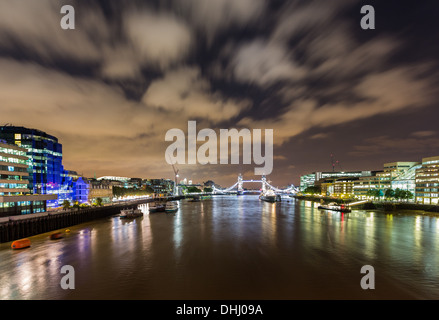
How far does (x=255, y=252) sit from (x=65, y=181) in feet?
356

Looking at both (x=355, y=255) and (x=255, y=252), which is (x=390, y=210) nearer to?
(x=355, y=255)

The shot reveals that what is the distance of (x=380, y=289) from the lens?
17.8 m

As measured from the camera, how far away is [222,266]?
22719mm

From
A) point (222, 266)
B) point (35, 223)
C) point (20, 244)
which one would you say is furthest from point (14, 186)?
point (222, 266)

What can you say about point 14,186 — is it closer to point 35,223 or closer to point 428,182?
point 35,223

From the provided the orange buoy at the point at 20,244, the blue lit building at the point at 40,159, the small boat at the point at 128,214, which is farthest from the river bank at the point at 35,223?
the blue lit building at the point at 40,159

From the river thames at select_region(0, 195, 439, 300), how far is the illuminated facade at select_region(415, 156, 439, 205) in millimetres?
65229

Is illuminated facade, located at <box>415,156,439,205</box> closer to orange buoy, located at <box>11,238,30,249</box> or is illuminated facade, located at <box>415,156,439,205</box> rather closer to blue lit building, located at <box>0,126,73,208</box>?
orange buoy, located at <box>11,238,30,249</box>

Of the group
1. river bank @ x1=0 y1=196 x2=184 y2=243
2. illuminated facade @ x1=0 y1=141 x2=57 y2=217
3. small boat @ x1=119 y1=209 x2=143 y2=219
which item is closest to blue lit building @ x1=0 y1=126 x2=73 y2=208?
illuminated facade @ x1=0 y1=141 x2=57 y2=217

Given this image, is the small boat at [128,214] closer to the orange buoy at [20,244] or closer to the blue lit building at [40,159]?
the orange buoy at [20,244]

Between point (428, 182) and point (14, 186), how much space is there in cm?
12656

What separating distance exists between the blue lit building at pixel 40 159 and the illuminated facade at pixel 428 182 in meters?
130

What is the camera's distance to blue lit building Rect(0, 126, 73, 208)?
8762 centimetres
